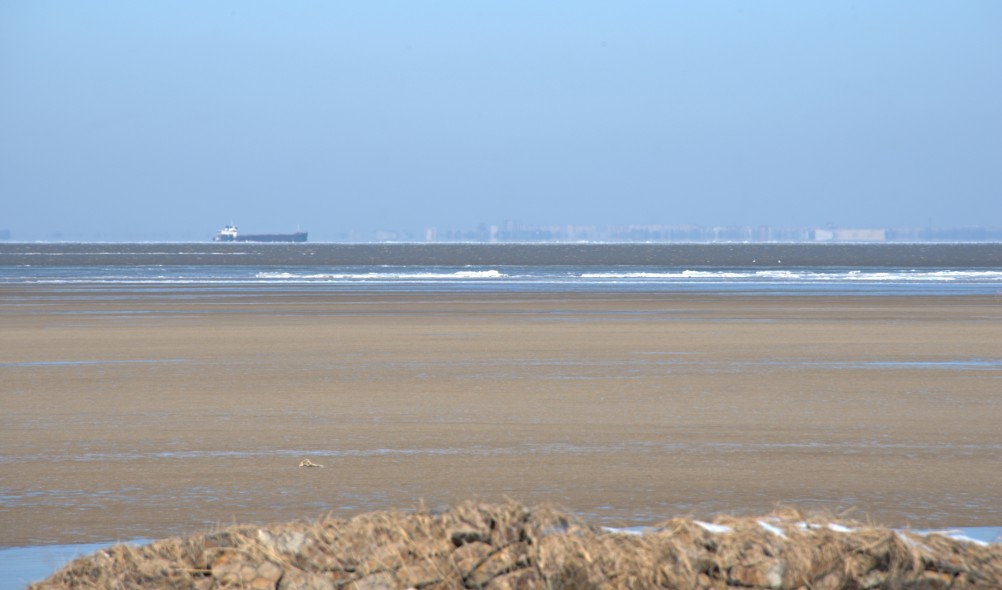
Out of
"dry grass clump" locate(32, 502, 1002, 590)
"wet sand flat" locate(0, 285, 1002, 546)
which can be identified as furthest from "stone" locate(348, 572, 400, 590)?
"wet sand flat" locate(0, 285, 1002, 546)

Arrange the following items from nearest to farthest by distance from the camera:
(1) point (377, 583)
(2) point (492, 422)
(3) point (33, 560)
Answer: (1) point (377, 583)
(3) point (33, 560)
(2) point (492, 422)

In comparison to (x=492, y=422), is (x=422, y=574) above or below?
above

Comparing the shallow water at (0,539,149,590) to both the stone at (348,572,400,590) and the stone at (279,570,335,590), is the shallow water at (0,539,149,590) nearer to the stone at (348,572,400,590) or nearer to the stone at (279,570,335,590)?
the stone at (279,570,335,590)

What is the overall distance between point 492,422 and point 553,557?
6.46m

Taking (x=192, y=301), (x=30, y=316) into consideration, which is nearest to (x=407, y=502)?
(x=30, y=316)

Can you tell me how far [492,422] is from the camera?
11289 mm

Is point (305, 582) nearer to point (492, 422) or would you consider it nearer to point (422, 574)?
point (422, 574)

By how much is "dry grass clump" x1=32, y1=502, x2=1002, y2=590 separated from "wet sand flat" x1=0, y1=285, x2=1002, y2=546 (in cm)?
218

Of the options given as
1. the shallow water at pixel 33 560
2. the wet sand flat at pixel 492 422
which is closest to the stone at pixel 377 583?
the shallow water at pixel 33 560

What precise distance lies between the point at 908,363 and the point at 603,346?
4.82 meters

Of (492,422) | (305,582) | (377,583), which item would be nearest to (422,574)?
(377,583)

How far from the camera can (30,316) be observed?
91.5 ft

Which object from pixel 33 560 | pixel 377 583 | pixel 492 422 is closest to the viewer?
pixel 377 583

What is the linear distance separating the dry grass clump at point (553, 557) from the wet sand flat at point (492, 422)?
218cm
